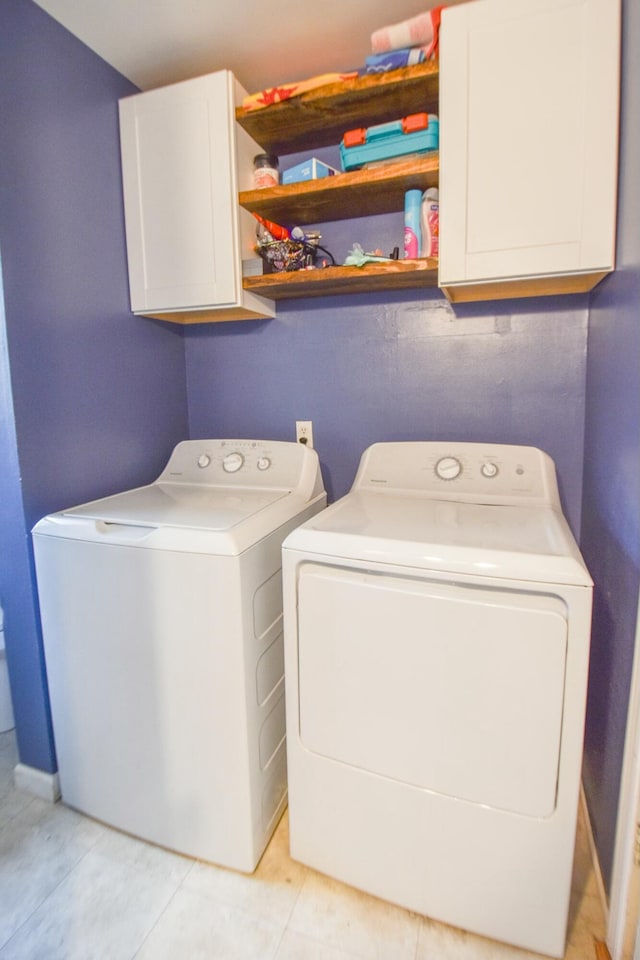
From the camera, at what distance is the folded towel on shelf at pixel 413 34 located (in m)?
1.29

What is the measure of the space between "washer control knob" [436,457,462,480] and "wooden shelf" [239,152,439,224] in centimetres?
82

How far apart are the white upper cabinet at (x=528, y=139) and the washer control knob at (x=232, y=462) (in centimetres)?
89

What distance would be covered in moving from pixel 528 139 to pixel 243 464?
1.23 metres

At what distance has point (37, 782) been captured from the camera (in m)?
1.51

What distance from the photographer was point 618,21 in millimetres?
1144

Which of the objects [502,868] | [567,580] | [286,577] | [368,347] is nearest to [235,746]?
[286,577]

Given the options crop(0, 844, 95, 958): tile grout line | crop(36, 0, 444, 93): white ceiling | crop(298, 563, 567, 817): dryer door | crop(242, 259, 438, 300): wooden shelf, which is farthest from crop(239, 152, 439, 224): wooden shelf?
crop(0, 844, 95, 958): tile grout line

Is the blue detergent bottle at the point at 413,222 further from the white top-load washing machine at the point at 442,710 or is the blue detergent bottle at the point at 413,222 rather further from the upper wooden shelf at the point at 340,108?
the white top-load washing machine at the point at 442,710

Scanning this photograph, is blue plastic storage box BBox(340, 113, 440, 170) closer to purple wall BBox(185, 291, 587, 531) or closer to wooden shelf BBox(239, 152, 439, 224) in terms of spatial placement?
wooden shelf BBox(239, 152, 439, 224)

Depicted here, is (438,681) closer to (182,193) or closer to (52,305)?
(52,305)

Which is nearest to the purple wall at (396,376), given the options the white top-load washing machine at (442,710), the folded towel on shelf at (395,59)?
the white top-load washing machine at (442,710)

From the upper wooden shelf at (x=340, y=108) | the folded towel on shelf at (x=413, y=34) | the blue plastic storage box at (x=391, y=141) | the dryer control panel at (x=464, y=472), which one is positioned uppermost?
the folded towel on shelf at (x=413, y=34)

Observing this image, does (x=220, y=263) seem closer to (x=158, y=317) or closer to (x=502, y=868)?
(x=158, y=317)

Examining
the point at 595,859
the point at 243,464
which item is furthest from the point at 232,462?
the point at 595,859
